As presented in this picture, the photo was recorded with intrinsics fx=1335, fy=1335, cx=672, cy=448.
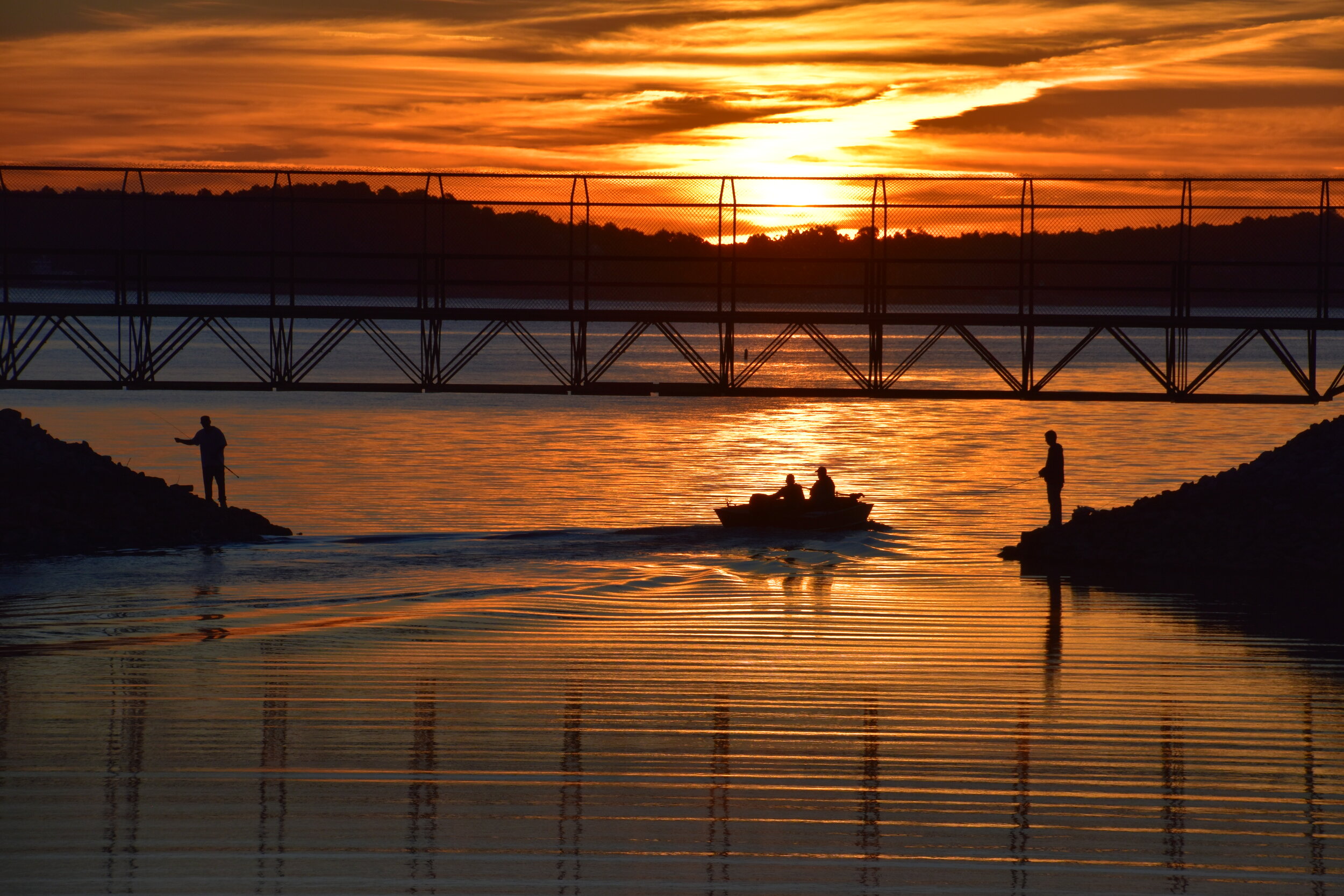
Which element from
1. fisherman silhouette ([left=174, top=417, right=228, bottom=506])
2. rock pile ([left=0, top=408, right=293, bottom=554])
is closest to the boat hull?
rock pile ([left=0, top=408, right=293, bottom=554])

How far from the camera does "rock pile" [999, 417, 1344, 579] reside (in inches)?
976

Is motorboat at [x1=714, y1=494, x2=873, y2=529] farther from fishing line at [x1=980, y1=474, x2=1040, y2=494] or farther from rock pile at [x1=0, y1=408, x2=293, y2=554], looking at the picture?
fishing line at [x1=980, y1=474, x2=1040, y2=494]

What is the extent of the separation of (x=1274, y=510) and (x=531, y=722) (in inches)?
698

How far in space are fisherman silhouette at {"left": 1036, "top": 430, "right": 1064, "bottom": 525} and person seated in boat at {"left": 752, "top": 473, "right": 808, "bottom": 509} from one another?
592cm

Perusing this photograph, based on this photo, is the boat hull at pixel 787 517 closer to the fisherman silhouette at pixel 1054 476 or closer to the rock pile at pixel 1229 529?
the rock pile at pixel 1229 529

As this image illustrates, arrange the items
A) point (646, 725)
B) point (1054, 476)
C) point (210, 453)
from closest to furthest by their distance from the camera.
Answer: point (646, 725) < point (1054, 476) < point (210, 453)

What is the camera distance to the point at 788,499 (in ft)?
105

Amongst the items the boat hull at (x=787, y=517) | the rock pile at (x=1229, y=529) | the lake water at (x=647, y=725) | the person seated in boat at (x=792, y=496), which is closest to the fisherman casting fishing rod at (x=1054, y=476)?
the rock pile at (x=1229, y=529)

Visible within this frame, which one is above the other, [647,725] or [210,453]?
[210,453]

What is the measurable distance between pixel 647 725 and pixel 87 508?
19.2 metres

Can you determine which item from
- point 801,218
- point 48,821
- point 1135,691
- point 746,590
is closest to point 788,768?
point 1135,691

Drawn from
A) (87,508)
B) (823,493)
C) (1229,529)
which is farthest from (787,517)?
(87,508)

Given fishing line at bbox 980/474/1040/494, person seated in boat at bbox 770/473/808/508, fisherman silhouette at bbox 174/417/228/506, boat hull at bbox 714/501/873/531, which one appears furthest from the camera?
fishing line at bbox 980/474/1040/494

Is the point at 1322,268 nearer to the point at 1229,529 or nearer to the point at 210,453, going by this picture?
the point at 1229,529
